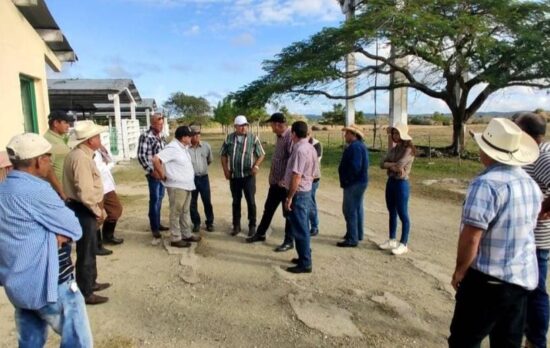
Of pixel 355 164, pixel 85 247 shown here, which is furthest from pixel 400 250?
pixel 85 247

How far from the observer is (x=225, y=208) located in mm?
8148

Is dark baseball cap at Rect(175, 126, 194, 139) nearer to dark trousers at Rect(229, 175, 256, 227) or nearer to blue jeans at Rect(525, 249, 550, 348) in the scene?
dark trousers at Rect(229, 175, 256, 227)

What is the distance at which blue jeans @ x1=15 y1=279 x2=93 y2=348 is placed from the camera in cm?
237

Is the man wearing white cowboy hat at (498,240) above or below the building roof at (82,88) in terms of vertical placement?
below

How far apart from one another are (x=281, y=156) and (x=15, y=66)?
4.40 meters

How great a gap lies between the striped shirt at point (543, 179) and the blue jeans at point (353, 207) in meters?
2.60

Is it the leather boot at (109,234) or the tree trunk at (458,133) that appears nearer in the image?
the leather boot at (109,234)

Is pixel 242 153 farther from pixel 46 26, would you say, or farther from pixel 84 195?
pixel 46 26

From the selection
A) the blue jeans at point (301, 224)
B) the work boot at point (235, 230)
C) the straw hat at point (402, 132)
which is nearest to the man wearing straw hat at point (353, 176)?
the straw hat at point (402, 132)

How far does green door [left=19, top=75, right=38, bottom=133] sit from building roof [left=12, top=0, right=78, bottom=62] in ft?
3.46

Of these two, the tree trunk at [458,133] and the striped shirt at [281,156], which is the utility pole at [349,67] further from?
the striped shirt at [281,156]

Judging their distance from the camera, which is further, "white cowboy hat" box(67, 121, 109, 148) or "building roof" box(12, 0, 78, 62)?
"building roof" box(12, 0, 78, 62)

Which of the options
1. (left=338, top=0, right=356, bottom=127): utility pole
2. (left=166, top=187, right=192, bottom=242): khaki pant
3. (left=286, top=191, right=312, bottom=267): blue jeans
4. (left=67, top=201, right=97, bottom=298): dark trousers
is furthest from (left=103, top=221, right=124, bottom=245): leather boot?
(left=338, top=0, right=356, bottom=127): utility pole

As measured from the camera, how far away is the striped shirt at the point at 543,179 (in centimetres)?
288
